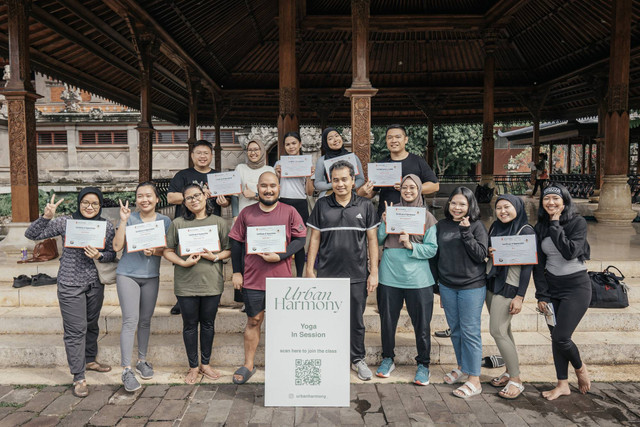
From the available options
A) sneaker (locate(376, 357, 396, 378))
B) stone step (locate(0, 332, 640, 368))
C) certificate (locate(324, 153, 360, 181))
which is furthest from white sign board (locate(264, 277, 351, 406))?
certificate (locate(324, 153, 360, 181))

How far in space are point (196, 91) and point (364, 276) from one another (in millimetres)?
Answer: 10622

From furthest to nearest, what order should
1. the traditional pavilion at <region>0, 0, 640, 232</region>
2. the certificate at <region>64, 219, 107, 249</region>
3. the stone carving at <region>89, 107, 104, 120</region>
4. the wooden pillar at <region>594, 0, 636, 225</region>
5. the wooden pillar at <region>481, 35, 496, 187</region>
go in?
the stone carving at <region>89, 107, 104, 120</region> < the wooden pillar at <region>481, 35, 496, 187</region> < the wooden pillar at <region>594, 0, 636, 225</region> < the traditional pavilion at <region>0, 0, 640, 232</region> < the certificate at <region>64, 219, 107, 249</region>

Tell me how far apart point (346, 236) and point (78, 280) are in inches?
89.0

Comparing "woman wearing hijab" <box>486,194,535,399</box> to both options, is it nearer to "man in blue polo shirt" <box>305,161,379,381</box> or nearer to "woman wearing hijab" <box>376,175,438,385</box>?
"woman wearing hijab" <box>376,175,438,385</box>

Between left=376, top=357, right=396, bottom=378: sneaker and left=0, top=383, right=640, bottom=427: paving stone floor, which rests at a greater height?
left=376, top=357, right=396, bottom=378: sneaker

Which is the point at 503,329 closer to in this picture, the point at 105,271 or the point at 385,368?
the point at 385,368

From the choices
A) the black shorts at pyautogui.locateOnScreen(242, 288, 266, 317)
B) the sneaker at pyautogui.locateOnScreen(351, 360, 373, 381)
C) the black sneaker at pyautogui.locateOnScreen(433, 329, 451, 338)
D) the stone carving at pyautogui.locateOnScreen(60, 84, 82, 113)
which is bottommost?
the sneaker at pyautogui.locateOnScreen(351, 360, 373, 381)

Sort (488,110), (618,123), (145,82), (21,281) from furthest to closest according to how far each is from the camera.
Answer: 1. (488,110)
2. (145,82)
3. (618,123)
4. (21,281)

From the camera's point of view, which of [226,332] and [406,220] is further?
[226,332]

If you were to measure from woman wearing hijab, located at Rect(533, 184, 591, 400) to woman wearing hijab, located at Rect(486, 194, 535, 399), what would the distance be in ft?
0.45

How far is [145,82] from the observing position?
9.02m

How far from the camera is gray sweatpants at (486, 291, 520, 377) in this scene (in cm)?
348

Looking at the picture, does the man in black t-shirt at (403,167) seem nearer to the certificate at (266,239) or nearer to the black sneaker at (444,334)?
the certificate at (266,239)

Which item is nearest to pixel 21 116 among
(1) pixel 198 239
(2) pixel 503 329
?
(1) pixel 198 239
